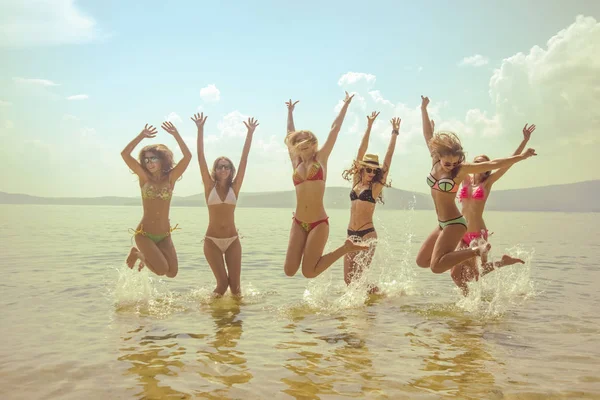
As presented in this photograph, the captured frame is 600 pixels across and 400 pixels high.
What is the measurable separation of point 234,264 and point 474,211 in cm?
426

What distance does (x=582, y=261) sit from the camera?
52.2 feet

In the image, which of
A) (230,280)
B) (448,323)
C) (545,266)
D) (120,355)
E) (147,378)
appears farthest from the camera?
(545,266)

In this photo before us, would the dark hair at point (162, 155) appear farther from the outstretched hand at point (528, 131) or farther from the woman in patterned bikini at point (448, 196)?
the outstretched hand at point (528, 131)

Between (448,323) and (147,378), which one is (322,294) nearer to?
(448,323)

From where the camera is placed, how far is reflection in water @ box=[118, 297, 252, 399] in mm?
4684

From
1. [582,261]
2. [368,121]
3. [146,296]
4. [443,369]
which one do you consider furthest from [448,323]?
[582,261]

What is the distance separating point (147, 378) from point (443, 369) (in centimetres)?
296

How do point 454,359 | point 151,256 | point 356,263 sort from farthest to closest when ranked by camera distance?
point 356,263 < point 151,256 < point 454,359

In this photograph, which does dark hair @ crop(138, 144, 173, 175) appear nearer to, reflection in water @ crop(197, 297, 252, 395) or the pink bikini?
reflection in water @ crop(197, 297, 252, 395)

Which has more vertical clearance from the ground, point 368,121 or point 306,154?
point 368,121

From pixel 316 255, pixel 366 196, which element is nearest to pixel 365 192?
pixel 366 196

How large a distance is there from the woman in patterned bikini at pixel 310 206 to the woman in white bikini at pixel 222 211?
134cm

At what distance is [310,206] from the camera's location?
26.2 ft

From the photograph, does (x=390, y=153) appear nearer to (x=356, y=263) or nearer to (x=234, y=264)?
(x=356, y=263)
